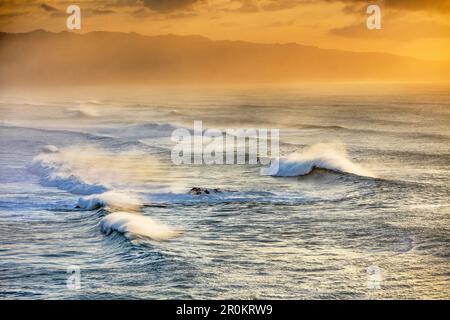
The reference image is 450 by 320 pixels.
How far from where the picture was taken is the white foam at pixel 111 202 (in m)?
22.2

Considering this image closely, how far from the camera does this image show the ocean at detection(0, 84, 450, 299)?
47.1 feet

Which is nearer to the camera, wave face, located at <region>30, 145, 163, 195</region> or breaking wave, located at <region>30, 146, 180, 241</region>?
breaking wave, located at <region>30, 146, 180, 241</region>

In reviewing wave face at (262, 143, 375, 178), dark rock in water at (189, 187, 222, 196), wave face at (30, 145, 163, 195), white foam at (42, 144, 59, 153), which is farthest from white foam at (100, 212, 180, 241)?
white foam at (42, 144, 59, 153)

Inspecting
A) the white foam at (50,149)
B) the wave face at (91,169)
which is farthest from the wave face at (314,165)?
the white foam at (50,149)

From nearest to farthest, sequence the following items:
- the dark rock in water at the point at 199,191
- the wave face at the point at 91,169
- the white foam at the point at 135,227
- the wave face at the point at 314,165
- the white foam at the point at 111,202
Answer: the white foam at the point at 135,227, the white foam at the point at 111,202, the dark rock in water at the point at 199,191, the wave face at the point at 91,169, the wave face at the point at 314,165

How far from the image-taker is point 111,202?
2275cm

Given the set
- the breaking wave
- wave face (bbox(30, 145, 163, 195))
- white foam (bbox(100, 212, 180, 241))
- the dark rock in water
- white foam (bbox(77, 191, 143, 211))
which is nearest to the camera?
white foam (bbox(100, 212, 180, 241))

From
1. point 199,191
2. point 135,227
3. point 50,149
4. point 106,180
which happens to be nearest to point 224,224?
point 135,227

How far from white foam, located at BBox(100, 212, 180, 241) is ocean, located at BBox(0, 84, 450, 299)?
55 millimetres

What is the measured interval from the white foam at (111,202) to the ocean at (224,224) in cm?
8

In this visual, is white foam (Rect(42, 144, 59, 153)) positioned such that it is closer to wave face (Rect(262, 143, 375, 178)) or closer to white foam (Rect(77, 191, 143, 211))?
wave face (Rect(262, 143, 375, 178))

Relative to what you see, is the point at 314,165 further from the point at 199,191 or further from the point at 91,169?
the point at 91,169

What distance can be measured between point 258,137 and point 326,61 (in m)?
82.5

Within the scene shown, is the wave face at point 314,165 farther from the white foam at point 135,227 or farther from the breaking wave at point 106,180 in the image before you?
the white foam at point 135,227
